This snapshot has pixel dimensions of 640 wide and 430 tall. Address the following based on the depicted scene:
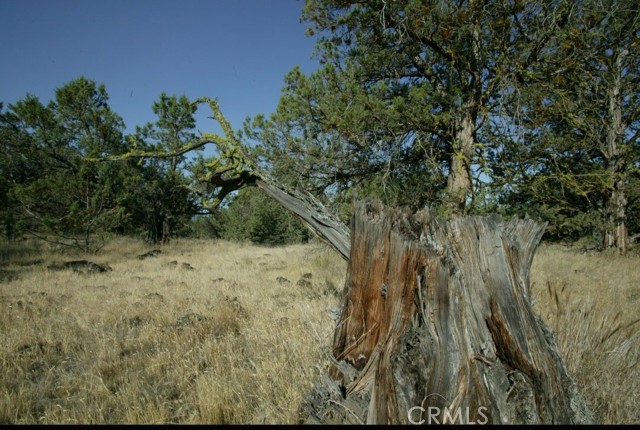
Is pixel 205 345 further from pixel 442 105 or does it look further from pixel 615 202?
pixel 615 202

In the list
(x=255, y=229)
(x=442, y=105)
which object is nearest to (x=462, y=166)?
(x=442, y=105)

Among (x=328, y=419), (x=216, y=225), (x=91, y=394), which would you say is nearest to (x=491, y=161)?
(x=328, y=419)

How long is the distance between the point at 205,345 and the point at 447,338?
2761mm

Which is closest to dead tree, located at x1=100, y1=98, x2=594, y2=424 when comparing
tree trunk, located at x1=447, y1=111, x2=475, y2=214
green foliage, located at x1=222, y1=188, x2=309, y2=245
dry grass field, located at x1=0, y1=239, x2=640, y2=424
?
dry grass field, located at x1=0, y1=239, x2=640, y2=424

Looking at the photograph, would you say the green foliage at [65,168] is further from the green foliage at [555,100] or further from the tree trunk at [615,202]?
the tree trunk at [615,202]

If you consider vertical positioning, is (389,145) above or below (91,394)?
above

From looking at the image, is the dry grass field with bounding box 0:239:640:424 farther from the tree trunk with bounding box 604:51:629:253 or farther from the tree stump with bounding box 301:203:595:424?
the tree trunk with bounding box 604:51:629:253

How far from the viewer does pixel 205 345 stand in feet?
11.3

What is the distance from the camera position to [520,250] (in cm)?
181

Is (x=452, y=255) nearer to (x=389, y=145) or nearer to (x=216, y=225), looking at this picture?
(x=389, y=145)

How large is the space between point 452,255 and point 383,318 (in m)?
0.56

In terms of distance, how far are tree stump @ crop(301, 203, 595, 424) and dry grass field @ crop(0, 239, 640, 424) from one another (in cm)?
40

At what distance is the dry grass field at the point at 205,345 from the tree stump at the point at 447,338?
1.30ft

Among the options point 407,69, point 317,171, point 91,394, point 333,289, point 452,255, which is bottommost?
point 91,394
